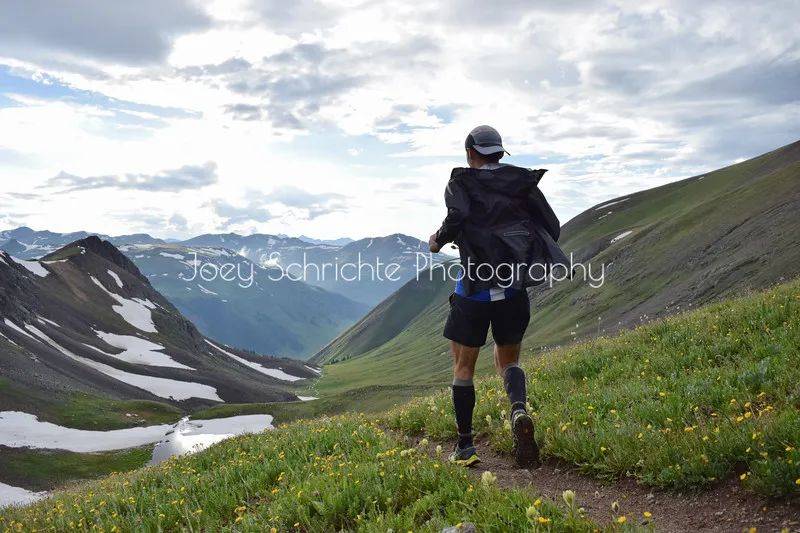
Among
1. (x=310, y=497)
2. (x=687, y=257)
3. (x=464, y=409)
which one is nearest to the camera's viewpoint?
(x=310, y=497)

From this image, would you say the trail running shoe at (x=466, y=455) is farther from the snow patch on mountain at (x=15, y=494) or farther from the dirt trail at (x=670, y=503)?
the snow patch on mountain at (x=15, y=494)

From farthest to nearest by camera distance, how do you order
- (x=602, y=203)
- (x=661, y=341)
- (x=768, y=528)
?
(x=602, y=203) → (x=661, y=341) → (x=768, y=528)

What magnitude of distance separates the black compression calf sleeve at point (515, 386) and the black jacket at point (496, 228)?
3.94 feet

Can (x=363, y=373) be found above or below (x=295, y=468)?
below

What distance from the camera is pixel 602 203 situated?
177m

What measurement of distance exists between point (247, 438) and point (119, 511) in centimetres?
298

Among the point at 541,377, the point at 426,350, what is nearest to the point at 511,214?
the point at 541,377

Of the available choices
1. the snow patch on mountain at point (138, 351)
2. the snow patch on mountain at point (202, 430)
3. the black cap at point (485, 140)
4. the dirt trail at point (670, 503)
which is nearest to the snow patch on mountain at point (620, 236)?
the snow patch on mountain at point (202, 430)

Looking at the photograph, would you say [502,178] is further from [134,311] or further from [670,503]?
[134,311]

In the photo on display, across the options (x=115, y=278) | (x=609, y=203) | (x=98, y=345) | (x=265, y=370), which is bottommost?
(x=265, y=370)

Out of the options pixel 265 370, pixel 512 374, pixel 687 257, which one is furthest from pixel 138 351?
pixel 512 374

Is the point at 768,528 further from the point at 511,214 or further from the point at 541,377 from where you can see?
the point at 541,377

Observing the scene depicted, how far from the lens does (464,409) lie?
293 inches

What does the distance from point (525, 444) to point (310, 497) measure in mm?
2783
